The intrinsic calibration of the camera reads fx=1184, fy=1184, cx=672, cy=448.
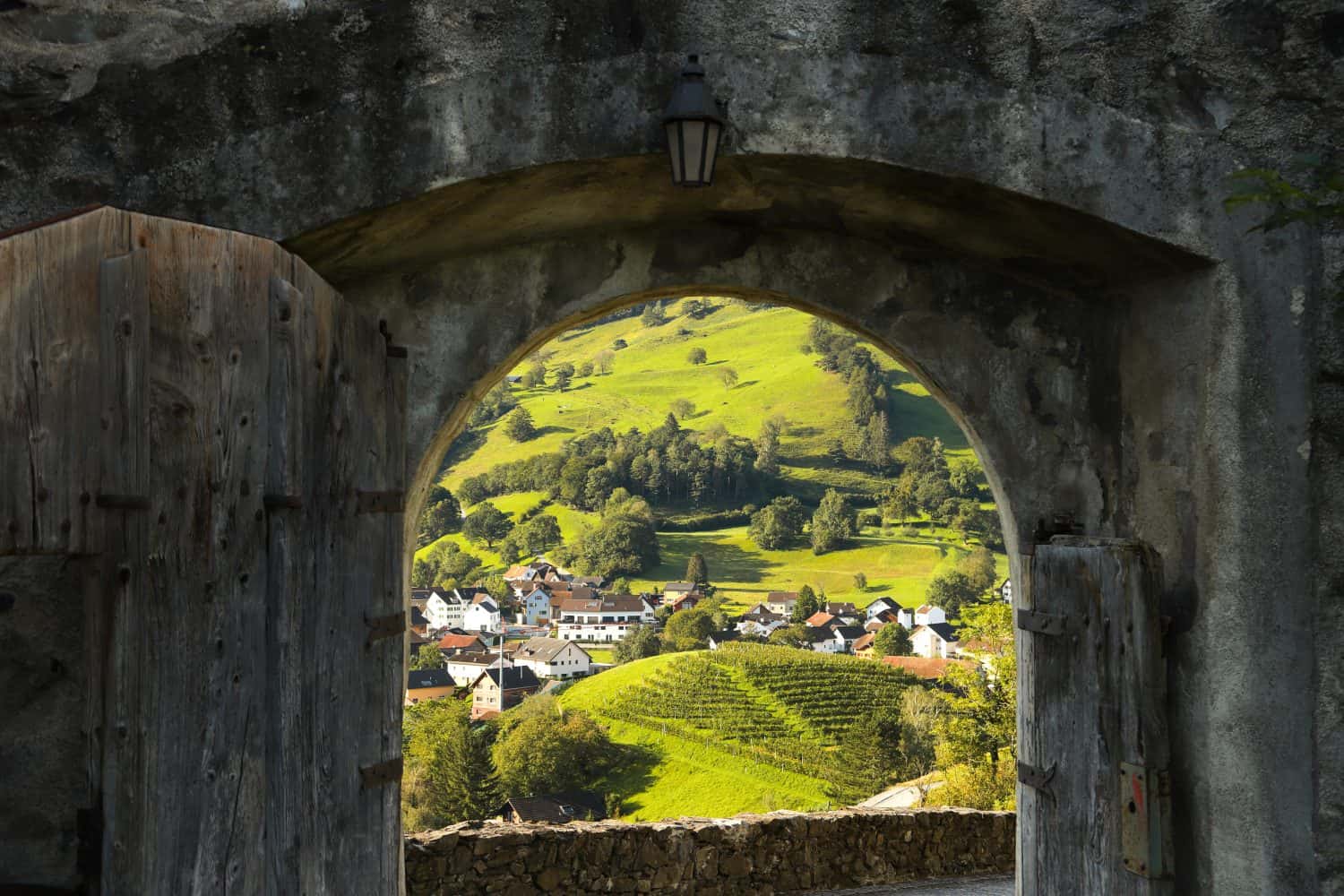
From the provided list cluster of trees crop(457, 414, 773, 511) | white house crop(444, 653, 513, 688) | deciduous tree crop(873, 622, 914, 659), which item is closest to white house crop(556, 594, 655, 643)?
white house crop(444, 653, 513, 688)

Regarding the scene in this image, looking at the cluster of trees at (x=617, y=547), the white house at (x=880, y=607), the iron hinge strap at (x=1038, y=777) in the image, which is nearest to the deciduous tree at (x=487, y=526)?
the cluster of trees at (x=617, y=547)

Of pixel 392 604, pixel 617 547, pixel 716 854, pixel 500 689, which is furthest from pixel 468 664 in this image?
pixel 392 604

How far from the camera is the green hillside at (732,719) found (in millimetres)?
39469

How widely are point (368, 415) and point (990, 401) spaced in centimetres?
236

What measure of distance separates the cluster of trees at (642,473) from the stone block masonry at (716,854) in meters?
69.3

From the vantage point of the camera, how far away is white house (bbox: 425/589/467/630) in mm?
65000

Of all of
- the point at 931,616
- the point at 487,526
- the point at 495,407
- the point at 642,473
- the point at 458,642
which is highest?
the point at 495,407

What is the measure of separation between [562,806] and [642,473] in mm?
43908

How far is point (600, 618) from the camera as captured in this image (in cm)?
6266

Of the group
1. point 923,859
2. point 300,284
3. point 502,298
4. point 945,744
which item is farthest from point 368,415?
point 945,744

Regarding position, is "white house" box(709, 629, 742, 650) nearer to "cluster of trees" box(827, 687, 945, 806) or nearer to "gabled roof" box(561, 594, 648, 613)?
"gabled roof" box(561, 594, 648, 613)

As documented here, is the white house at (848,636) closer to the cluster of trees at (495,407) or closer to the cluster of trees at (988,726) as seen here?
the cluster of trees at (988,726)

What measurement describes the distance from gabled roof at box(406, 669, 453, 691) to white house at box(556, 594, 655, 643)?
9.53 meters

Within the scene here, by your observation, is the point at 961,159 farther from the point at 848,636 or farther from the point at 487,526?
the point at 487,526
